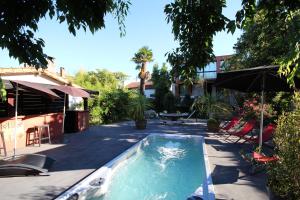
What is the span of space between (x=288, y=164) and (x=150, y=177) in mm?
5288

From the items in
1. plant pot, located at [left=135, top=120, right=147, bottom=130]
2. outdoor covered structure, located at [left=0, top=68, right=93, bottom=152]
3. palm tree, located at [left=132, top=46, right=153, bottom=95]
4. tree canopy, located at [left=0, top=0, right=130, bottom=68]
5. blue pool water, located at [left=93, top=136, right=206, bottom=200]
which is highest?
palm tree, located at [left=132, top=46, right=153, bottom=95]

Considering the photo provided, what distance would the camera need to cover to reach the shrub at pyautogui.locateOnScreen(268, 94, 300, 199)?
4.45m

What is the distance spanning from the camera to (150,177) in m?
9.27

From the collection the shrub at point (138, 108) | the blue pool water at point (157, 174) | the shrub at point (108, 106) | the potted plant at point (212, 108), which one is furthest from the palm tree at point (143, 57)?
the blue pool water at point (157, 174)

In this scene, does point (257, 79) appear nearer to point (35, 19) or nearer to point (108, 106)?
point (35, 19)

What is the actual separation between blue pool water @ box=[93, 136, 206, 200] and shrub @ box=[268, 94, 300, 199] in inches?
126

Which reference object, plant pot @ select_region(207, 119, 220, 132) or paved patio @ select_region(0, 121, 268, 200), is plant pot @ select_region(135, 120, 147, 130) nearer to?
plant pot @ select_region(207, 119, 220, 132)

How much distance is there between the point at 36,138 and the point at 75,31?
408 inches

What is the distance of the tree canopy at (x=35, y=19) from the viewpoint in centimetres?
283

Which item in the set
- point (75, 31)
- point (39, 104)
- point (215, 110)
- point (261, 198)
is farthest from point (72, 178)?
point (215, 110)

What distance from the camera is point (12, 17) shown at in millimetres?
2826

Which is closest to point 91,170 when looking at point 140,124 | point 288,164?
point 288,164

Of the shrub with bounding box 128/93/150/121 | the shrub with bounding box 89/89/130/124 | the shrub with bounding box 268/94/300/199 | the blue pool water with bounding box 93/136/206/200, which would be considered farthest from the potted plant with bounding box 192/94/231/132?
the shrub with bounding box 268/94/300/199

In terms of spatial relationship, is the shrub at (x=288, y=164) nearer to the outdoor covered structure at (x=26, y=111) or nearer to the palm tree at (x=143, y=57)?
the outdoor covered structure at (x=26, y=111)
